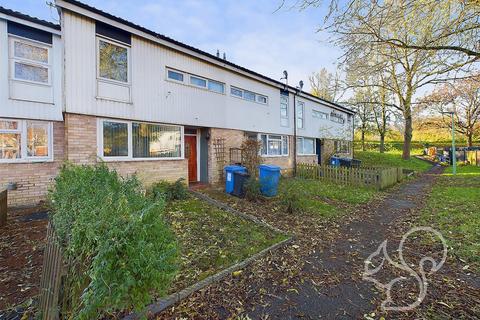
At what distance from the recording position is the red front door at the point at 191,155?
10992 mm

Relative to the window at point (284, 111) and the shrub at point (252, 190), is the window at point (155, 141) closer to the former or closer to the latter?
the shrub at point (252, 190)

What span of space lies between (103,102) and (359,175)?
1144 centimetres

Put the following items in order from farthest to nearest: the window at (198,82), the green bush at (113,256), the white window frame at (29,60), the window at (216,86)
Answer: the window at (216,86) < the window at (198,82) < the white window frame at (29,60) < the green bush at (113,256)

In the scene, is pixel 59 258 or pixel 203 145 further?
pixel 203 145

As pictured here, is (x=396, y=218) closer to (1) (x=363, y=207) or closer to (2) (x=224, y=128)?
(1) (x=363, y=207)

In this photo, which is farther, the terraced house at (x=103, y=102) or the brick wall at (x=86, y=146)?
the terraced house at (x=103, y=102)

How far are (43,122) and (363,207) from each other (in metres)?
11.5

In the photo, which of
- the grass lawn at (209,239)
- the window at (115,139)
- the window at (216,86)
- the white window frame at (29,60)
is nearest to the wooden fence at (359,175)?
the window at (216,86)

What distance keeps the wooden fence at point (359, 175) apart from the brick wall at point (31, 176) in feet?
39.5

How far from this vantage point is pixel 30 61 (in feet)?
26.9

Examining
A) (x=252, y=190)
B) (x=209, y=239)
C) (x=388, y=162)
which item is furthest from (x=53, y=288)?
(x=388, y=162)

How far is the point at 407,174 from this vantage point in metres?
16.4

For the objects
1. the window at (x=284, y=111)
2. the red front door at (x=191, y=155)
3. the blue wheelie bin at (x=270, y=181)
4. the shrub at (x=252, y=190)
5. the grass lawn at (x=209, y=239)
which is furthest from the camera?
the window at (x=284, y=111)

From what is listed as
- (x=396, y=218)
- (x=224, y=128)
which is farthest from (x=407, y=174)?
(x=224, y=128)
